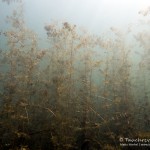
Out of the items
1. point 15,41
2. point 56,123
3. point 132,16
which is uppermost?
point 132,16

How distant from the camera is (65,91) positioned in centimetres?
903

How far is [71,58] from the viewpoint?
31.8ft

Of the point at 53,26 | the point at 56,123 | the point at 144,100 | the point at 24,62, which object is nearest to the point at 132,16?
the point at 144,100

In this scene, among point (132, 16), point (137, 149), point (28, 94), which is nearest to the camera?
point (137, 149)

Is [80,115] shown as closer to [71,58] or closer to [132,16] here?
[71,58]

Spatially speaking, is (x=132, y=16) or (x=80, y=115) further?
(x=132, y=16)

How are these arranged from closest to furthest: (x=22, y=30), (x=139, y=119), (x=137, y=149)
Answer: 1. (x=137, y=149)
2. (x=22, y=30)
3. (x=139, y=119)

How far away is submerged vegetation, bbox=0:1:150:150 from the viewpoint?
27.3 ft

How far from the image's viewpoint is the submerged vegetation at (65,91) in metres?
8.32

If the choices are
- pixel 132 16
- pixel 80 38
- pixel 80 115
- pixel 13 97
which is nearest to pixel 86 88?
pixel 80 115

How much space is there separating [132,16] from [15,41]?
11758 millimetres

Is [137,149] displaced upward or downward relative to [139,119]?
downward

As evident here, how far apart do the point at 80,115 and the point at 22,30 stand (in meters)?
3.67

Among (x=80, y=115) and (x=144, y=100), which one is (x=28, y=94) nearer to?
(x=80, y=115)
